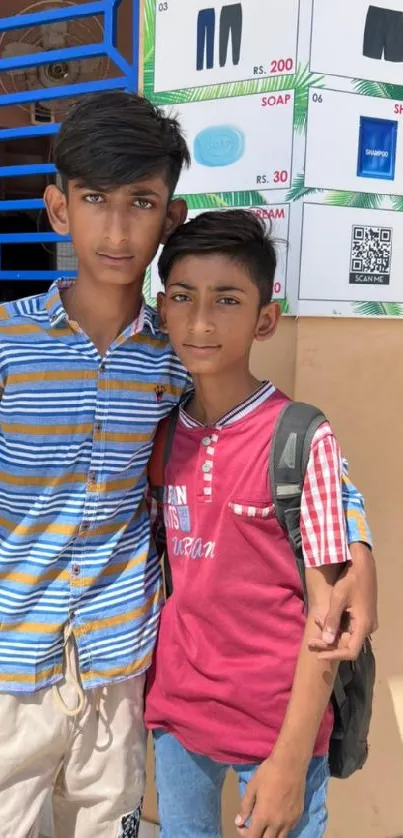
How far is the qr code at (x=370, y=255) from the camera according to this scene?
2.02 metres

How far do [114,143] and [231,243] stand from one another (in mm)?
282

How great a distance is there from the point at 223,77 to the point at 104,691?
1553mm

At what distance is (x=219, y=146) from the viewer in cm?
207

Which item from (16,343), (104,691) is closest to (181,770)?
(104,691)

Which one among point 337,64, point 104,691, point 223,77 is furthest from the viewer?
point 223,77

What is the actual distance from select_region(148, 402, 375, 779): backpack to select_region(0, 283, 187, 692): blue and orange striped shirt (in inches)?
3.4

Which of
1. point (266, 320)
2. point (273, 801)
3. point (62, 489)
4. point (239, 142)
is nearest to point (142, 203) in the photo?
point (266, 320)

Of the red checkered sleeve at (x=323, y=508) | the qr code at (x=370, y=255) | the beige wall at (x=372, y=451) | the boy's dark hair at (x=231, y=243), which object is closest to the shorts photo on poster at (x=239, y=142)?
the qr code at (x=370, y=255)

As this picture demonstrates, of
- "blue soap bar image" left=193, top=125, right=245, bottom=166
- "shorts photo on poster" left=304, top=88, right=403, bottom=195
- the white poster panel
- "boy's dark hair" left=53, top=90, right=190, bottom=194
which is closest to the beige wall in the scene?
the white poster panel

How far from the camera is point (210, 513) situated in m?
1.47

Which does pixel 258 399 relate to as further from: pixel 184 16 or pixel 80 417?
pixel 184 16

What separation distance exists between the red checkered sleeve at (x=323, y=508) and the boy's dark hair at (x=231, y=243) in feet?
1.13

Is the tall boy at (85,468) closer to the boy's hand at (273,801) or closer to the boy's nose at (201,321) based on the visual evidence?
the boy's nose at (201,321)

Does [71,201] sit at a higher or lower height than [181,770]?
higher
